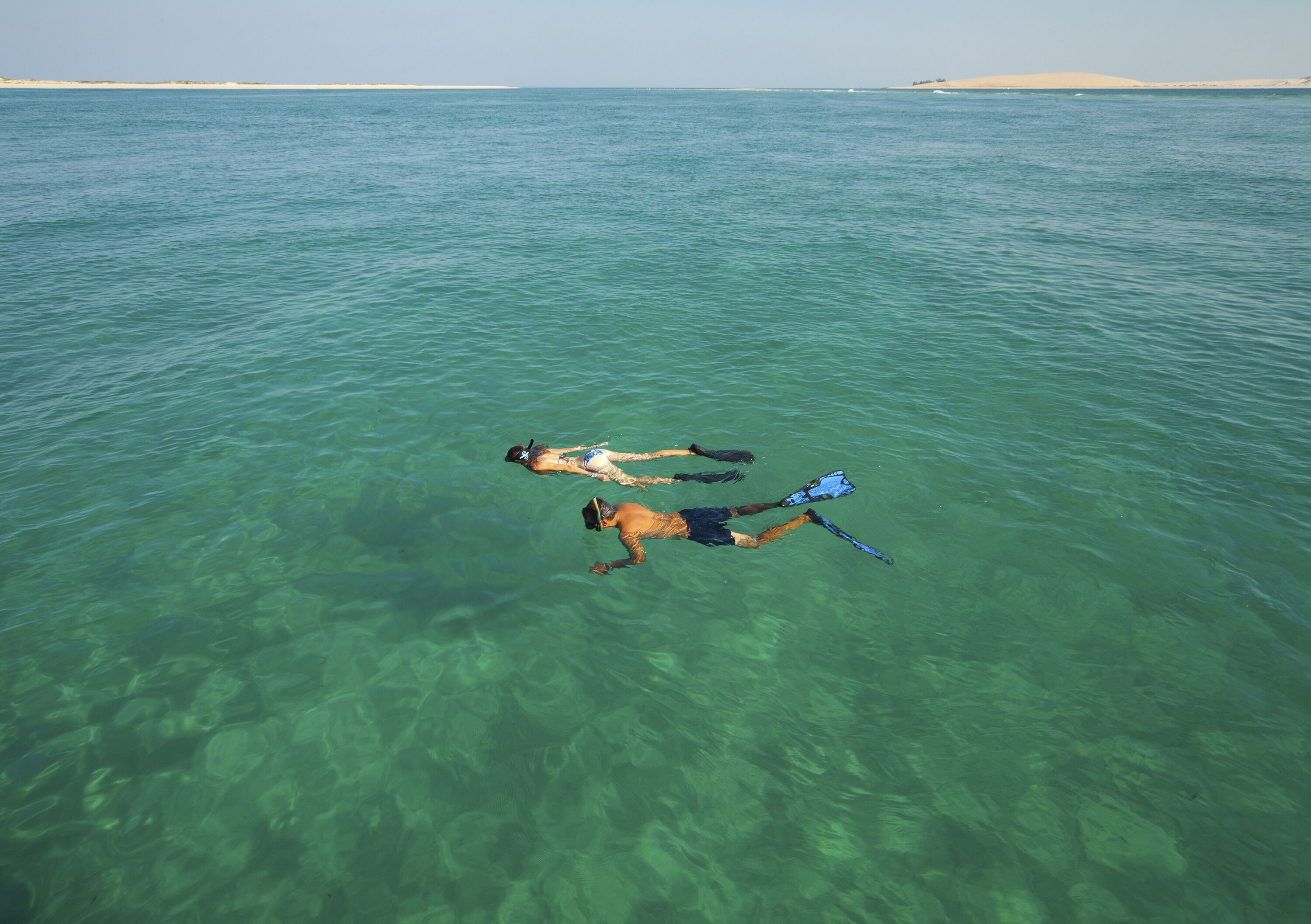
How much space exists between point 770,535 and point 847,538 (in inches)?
52.3

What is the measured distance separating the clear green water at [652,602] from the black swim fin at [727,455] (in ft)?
1.06

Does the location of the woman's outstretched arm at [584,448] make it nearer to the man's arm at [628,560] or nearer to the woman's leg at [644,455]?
the woman's leg at [644,455]

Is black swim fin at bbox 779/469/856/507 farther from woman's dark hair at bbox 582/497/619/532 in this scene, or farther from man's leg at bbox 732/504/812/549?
woman's dark hair at bbox 582/497/619/532

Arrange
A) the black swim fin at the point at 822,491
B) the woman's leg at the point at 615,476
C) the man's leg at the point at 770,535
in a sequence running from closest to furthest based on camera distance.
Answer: the man's leg at the point at 770,535, the black swim fin at the point at 822,491, the woman's leg at the point at 615,476

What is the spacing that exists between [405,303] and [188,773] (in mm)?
16846

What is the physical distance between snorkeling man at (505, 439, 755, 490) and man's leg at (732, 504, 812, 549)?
5.26ft

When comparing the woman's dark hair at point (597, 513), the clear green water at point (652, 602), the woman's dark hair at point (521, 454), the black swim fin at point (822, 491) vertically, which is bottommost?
the clear green water at point (652, 602)

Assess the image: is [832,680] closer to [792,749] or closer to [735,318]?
[792,749]

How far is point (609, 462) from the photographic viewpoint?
38.6 feet

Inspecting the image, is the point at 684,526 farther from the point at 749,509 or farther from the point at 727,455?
the point at 727,455

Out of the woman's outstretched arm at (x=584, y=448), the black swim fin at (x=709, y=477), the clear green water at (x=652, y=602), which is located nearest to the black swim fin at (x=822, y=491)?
the clear green water at (x=652, y=602)

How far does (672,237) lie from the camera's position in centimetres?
2897

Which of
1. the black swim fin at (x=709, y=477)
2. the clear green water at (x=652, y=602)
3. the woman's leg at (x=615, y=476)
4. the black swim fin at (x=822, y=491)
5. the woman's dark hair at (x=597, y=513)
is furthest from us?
the black swim fin at (x=709, y=477)

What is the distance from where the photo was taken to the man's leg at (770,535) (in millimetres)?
10281
